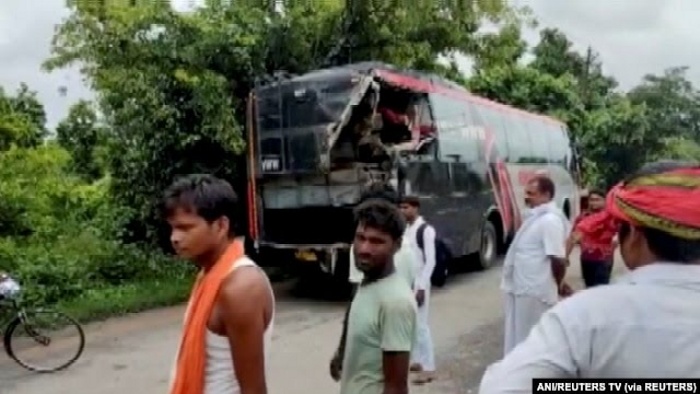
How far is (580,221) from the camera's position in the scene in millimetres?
7578

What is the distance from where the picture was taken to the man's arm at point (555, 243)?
5500 millimetres

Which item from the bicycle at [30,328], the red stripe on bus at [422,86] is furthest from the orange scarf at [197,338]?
the red stripe on bus at [422,86]

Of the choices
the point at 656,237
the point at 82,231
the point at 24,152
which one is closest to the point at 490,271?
the point at 82,231

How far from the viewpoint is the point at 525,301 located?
5641 millimetres

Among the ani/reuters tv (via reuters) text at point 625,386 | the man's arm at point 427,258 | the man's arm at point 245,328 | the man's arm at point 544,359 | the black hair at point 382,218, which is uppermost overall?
the black hair at point 382,218

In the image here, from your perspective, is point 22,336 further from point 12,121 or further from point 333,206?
point 333,206

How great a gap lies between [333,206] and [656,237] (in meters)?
9.62

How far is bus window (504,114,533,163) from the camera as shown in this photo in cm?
1560

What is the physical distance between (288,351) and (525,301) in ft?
10.7

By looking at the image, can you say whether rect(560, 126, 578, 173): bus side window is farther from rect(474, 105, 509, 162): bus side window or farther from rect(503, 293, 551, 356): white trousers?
rect(503, 293, 551, 356): white trousers

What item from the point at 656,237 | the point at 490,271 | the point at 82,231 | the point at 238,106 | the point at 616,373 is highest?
the point at 238,106

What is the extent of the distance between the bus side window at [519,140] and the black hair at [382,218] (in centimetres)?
1227

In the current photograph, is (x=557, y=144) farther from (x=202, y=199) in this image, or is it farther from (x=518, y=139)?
(x=202, y=199)

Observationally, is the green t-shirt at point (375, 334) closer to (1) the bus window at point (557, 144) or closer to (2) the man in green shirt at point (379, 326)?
(2) the man in green shirt at point (379, 326)
